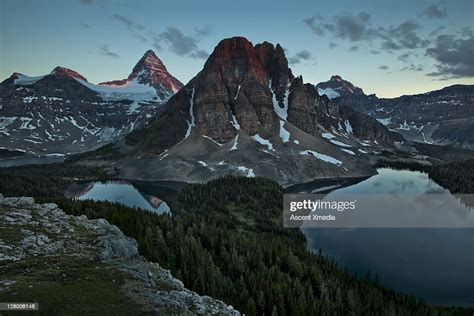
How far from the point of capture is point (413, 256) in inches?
3492

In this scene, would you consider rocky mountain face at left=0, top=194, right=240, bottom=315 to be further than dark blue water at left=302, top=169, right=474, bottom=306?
No

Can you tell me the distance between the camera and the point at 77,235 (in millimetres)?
48344

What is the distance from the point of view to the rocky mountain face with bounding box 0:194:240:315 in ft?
109

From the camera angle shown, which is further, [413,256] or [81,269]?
[413,256]

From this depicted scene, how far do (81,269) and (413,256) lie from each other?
263 ft

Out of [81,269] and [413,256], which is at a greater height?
[81,269]

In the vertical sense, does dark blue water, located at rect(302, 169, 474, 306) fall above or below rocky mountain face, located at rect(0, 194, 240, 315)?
below

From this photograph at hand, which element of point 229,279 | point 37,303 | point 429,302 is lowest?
point 429,302

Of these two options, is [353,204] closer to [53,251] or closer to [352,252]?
[352,252]

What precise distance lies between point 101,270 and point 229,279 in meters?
23.1

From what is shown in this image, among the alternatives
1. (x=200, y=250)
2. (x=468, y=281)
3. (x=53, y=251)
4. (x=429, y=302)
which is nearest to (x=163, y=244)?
(x=200, y=250)

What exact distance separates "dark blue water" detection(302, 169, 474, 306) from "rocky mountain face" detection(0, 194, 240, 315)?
52.3 m

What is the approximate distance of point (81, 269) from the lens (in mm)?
37531

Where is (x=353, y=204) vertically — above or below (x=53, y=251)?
below
